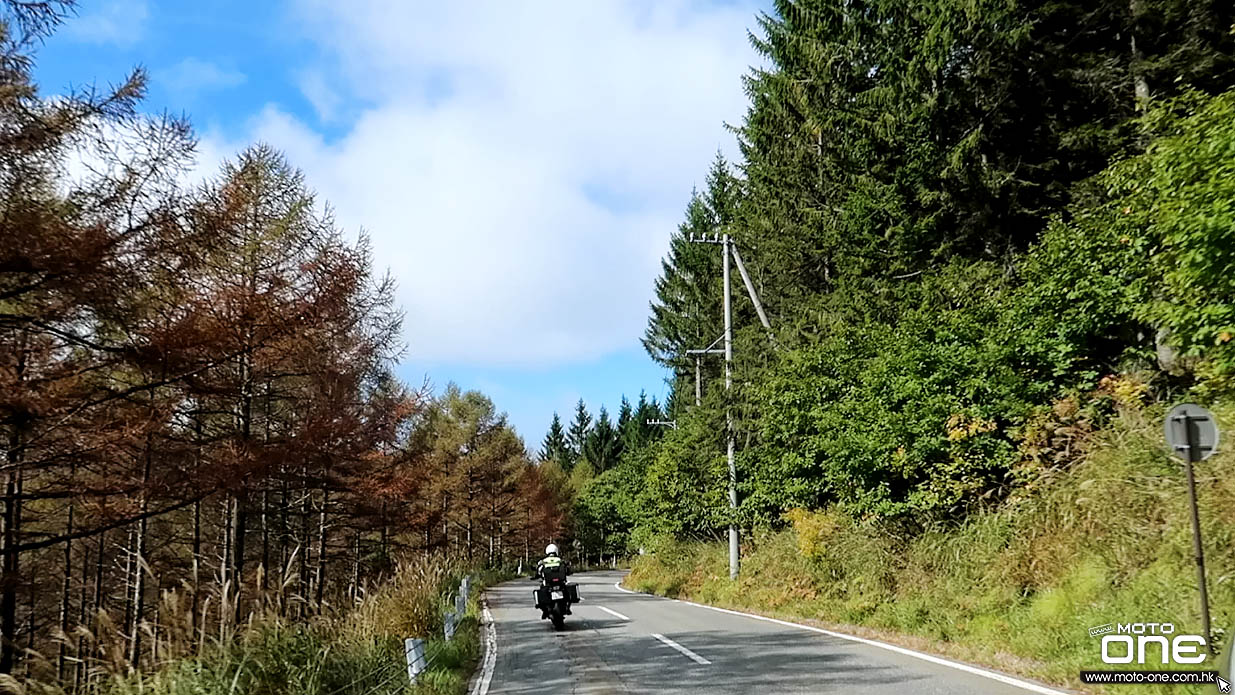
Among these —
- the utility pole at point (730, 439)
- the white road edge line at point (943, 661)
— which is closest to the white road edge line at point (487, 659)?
the white road edge line at point (943, 661)

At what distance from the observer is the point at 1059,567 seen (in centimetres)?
1213

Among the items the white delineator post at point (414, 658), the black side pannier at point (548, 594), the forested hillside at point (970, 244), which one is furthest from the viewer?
the black side pannier at point (548, 594)

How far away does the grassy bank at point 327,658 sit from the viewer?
646 cm

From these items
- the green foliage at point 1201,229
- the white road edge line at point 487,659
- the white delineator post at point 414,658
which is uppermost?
the green foliage at point 1201,229

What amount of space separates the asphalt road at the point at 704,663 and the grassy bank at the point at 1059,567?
107 centimetres

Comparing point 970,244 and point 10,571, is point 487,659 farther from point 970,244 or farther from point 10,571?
point 970,244

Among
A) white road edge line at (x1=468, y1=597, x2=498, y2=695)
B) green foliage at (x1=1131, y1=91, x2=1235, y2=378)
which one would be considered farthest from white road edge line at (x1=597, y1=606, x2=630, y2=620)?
green foliage at (x1=1131, y1=91, x2=1235, y2=378)

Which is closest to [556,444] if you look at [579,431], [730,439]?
[579,431]

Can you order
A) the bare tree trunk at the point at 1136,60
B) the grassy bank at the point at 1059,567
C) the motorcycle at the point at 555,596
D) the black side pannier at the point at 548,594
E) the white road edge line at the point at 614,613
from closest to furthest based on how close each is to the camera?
the grassy bank at the point at 1059,567 → the bare tree trunk at the point at 1136,60 → the motorcycle at the point at 555,596 → the black side pannier at the point at 548,594 → the white road edge line at the point at 614,613

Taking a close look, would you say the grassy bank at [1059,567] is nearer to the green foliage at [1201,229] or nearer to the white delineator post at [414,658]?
the green foliage at [1201,229]

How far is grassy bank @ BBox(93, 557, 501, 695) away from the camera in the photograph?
6.46 metres

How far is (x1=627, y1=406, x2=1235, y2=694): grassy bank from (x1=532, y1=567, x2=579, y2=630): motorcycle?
4.89 meters

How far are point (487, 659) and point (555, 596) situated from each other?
495 cm

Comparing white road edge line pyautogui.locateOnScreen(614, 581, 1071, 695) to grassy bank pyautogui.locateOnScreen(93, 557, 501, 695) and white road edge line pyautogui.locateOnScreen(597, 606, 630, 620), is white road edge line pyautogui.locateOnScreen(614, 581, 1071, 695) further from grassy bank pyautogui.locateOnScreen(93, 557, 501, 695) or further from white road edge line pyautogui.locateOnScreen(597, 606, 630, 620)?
grassy bank pyautogui.locateOnScreen(93, 557, 501, 695)
